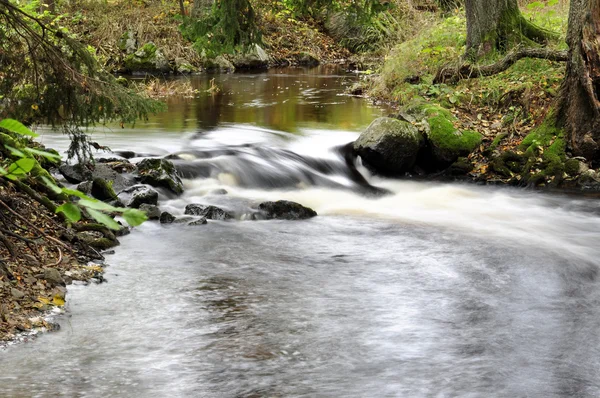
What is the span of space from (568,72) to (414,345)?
6.55 metres

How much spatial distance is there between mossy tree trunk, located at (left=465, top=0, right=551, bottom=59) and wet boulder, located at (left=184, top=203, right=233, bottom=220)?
23.9 feet

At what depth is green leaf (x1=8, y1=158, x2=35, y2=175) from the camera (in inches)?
65.6

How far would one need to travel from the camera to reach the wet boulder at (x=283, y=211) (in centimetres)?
888

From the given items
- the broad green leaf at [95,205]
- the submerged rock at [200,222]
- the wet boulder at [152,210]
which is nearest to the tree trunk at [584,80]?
the submerged rock at [200,222]

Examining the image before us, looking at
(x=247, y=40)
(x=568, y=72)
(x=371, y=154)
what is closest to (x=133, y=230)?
(x=371, y=154)

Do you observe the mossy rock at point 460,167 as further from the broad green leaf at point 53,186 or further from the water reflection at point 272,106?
the broad green leaf at point 53,186

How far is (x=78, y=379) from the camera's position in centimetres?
448

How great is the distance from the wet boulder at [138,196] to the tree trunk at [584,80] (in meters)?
6.10

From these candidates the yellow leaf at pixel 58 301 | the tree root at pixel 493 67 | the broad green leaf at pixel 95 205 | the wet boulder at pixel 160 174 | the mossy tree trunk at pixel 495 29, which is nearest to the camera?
the broad green leaf at pixel 95 205

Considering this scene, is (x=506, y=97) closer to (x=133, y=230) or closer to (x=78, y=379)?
(x=133, y=230)

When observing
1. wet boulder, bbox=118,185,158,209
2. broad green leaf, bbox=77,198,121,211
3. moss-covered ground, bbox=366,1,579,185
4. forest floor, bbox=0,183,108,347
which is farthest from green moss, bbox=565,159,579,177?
broad green leaf, bbox=77,198,121,211

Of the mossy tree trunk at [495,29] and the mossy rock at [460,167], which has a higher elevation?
the mossy tree trunk at [495,29]

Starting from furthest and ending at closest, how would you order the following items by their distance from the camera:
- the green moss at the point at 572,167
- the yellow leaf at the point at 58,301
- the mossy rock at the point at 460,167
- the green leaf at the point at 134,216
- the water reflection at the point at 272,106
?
the water reflection at the point at 272,106, the mossy rock at the point at 460,167, the green moss at the point at 572,167, the yellow leaf at the point at 58,301, the green leaf at the point at 134,216

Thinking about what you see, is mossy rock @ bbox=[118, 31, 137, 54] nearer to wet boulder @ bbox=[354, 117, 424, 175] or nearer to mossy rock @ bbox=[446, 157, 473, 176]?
wet boulder @ bbox=[354, 117, 424, 175]
